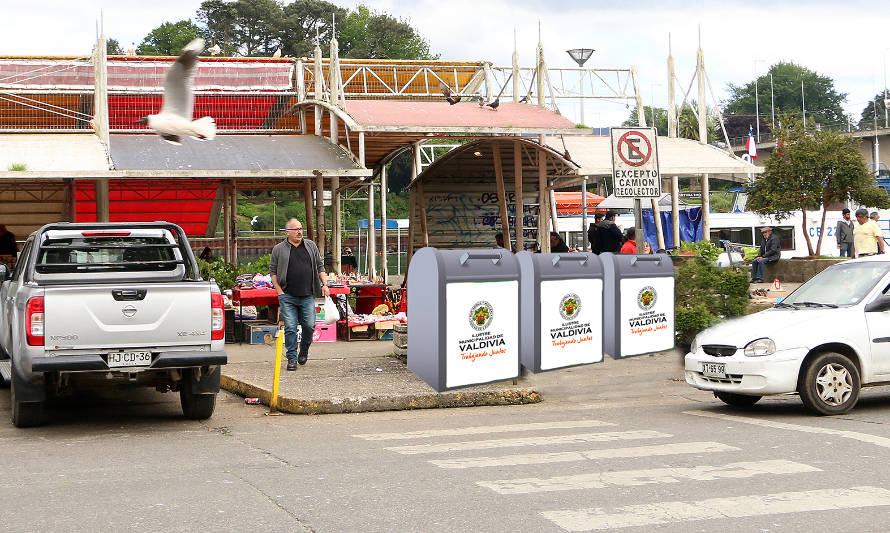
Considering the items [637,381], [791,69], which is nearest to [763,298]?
[637,381]

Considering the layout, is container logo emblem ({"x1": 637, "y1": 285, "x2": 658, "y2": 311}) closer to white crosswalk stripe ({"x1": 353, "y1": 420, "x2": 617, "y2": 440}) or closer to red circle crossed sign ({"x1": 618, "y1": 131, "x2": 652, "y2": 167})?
red circle crossed sign ({"x1": 618, "y1": 131, "x2": 652, "y2": 167})

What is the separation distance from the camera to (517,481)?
730cm

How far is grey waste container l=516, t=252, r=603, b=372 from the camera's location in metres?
12.1

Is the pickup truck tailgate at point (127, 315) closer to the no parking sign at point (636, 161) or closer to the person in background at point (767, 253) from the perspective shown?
the no parking sign at point (636, 161)

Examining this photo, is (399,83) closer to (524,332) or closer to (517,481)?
(524,332)

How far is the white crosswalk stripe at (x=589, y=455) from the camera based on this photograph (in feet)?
26.2

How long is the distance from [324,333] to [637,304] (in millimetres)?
6739

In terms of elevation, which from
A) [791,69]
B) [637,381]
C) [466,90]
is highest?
[791,69]

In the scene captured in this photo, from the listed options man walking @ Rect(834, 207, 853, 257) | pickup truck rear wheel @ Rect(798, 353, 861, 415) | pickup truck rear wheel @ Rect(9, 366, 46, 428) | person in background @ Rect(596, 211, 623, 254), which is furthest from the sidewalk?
man walking @ Rect(834, 207, 853, 257)

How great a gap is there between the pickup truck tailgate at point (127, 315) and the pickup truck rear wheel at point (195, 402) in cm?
74

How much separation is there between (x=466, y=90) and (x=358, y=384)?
21771mm

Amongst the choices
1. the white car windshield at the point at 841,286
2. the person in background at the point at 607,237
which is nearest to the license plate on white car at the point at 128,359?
the white car windshield at the point at 841,286

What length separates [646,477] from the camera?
742cm

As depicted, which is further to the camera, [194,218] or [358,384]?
[194,218]
